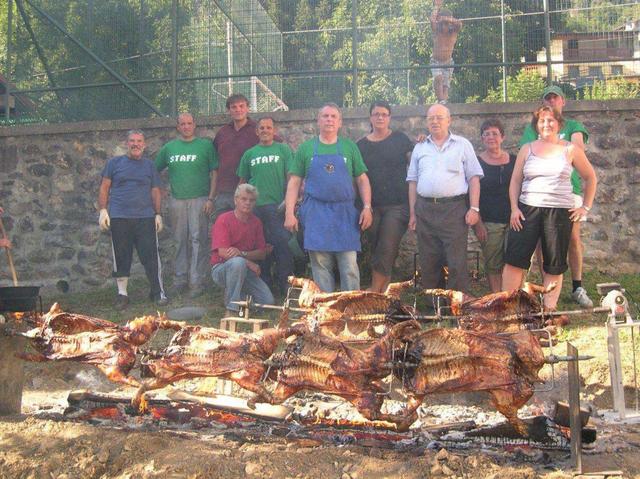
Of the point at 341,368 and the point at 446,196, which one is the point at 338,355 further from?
the point at 446,196

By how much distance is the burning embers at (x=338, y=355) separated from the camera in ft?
14.6

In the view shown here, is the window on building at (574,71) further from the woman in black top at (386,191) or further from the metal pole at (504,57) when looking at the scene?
the woman in black top at (386,191)

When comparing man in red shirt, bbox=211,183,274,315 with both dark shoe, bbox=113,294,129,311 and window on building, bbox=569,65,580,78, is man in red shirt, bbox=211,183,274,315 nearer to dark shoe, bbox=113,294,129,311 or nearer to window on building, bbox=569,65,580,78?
dark shoe, bbox=113,294,129,311

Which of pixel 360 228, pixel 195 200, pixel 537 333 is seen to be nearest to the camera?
pixel 537 333

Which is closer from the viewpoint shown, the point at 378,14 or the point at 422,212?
the point at 422,212

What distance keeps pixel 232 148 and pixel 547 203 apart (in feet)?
13.7

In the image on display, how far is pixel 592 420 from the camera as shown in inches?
210

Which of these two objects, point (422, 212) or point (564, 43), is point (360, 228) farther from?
point (564, 43)

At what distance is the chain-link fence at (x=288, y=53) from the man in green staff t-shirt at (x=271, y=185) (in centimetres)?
202

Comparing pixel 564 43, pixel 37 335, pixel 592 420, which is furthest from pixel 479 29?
pixel 37 335

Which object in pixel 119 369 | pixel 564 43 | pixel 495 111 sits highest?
pixel 564 43

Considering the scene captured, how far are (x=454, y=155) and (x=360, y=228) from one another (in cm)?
122

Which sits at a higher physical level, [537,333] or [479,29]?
[479,29]

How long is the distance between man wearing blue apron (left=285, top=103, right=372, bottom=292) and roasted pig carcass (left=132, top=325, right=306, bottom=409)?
8.93 feet
